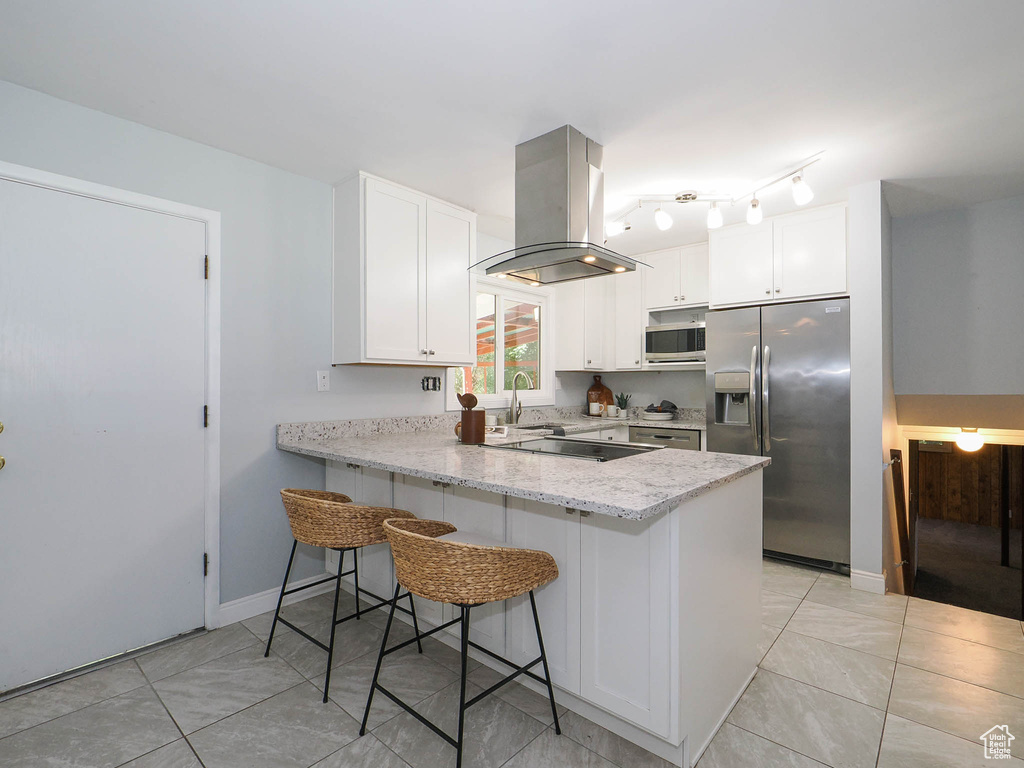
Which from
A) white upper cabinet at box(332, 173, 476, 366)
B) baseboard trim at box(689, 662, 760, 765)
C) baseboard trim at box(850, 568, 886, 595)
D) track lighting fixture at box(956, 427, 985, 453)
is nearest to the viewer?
baseboard trim at box(689, 662, 760, 765)

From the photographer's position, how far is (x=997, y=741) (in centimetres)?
165

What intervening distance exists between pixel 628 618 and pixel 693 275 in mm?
3242

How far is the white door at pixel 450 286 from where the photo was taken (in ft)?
10.1

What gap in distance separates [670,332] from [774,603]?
222 centimetres

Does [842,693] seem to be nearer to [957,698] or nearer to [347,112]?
[957,698]

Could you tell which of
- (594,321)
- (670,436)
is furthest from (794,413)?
(594,321)

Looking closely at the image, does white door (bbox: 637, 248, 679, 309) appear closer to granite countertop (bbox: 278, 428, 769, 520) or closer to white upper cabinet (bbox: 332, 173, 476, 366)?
white upper cabinet (bbox: 332, 173, 476, 366)

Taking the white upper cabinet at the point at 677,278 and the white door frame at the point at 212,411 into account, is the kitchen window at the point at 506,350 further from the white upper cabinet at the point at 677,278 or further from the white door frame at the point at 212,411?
the white door frame at the point at 212,411

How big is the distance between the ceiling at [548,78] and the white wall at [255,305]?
13 cm

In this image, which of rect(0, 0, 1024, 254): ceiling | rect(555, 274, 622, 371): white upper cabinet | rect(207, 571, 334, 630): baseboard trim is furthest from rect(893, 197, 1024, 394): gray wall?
rect(207, 571, 334, 630): baseboard trim

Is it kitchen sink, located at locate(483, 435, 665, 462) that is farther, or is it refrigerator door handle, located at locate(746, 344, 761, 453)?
refrigerator door handle, located at locate(746, 344, 761, 453)

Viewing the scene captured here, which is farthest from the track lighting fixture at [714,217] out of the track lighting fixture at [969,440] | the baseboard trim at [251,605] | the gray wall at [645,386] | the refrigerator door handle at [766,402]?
the baseboard trim at [251,605]

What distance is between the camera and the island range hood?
224cm

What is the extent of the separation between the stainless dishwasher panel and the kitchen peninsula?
1764 millimetres
